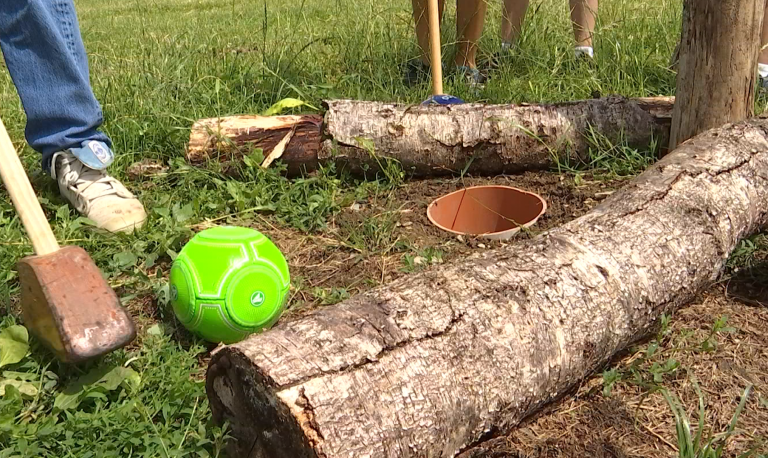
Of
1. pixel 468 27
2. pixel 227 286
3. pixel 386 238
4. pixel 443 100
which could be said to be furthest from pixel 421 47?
pixel 227 286

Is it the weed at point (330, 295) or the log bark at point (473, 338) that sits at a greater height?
the log bark at point (473, 338)

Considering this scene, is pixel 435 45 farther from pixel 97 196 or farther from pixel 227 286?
pixel 227 286

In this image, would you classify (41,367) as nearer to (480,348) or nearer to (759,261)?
(480,348)

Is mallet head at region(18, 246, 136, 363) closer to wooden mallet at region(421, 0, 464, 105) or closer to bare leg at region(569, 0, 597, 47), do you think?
wooden mallet at region(421, 0, 464, 105)

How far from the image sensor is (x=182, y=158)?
3006 millimetres

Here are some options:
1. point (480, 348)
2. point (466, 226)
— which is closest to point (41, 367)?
point (480, 348)

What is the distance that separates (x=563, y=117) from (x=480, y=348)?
5.63 feet

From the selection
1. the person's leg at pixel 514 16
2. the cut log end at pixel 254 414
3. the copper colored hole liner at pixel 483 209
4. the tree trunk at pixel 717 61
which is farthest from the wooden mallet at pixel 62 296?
the person's leg at pixel 514 16

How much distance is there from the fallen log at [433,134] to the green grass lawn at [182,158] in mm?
121

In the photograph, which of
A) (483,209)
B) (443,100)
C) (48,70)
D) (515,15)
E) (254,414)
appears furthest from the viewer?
(515,15)

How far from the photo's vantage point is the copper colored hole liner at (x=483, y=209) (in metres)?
2.72

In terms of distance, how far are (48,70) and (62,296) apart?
4.11 ft

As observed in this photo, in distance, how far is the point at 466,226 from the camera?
2842 millimetres

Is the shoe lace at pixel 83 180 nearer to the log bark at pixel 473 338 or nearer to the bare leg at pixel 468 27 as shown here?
the log bark at pixel 473 338
